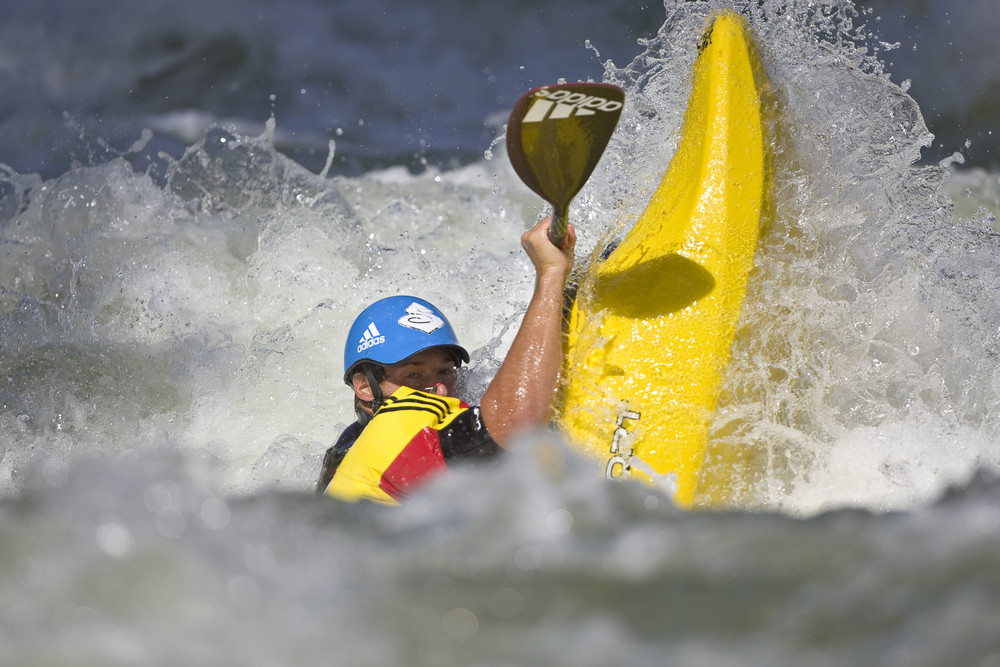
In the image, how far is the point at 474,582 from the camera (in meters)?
1.15

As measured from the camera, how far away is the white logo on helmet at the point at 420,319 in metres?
2.71

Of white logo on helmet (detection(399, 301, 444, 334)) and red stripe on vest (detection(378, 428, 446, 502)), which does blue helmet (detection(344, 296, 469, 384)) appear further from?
red stripe on vest (detection(378, 428, 446, 502))

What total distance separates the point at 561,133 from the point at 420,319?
0.78 meters

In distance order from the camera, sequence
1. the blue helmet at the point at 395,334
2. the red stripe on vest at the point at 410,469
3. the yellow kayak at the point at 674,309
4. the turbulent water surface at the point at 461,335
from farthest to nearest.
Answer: the blue helmet at the point at 395,334 → the yellow kayak at the point at 674,309 → the red stripe on vest at the point at 410,469 → the turbulent water surface at the point at 461,335

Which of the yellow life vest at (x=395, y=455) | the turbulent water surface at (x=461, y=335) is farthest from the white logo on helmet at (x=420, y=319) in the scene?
the yellow life vest at (x=395, y=455)

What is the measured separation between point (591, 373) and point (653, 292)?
0.32 m

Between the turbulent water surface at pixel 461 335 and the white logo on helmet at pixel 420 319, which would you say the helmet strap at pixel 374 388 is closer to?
the white logo on helmet at pixel 420 319

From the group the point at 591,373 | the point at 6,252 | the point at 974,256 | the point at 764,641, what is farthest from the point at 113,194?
the point at 764,641

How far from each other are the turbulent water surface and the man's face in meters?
0.23

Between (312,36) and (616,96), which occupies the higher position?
(312,36)

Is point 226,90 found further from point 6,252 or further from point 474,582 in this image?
point 474,582

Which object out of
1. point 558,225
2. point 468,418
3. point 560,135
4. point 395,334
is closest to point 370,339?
point 395,334

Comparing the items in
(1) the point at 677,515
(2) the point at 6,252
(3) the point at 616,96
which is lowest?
(1) the point at 677,515

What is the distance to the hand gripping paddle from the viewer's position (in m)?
2.20
